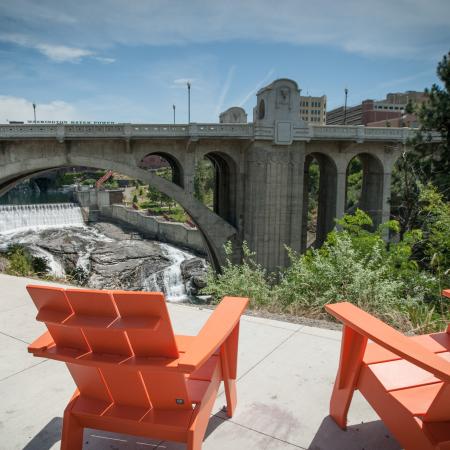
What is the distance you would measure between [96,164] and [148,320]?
1537cm

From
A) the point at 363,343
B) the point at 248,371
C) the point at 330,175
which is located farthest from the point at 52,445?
the point at 330,175

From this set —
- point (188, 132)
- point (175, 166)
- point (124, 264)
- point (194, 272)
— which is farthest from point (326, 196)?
point (124, 264)

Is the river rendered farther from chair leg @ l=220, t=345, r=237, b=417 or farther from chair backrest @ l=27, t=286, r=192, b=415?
chair backrest @ l=27, t=286, r=192, b=415

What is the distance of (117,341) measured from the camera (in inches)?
67.8

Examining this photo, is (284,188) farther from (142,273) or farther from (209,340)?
(209,340)

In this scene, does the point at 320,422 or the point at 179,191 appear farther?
the point at 179,191

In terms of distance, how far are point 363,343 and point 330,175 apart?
1935 cm

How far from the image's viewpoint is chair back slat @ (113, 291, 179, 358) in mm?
1582

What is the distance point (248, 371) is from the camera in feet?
9.93

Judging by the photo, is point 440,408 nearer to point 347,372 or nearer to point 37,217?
point 347,372

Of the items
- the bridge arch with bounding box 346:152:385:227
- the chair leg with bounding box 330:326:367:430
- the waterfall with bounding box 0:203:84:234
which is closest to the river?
the waterfall with bounding box 0:203:84:234

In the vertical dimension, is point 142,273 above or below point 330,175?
below

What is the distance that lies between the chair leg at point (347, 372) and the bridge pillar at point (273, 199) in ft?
50.4

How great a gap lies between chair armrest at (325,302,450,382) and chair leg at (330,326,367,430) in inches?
5.2
